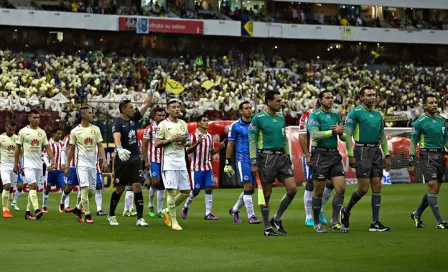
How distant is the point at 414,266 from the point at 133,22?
56650mm

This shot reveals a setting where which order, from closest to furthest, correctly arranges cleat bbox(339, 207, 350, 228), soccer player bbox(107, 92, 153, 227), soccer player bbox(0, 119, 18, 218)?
1. cleat bbox(339, 207, 350, 228)
2. soccer player bbox(107, 92, 153, 227)
3. soccer player bbox(0, 119, 18, 218)

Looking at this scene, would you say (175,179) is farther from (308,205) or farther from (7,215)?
(7,215)

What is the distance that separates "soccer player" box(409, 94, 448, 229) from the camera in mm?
17375

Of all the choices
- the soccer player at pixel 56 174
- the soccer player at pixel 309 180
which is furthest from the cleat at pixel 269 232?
the soccer player at pixel 56 174

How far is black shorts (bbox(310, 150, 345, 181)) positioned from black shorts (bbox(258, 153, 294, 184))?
458 millimetres

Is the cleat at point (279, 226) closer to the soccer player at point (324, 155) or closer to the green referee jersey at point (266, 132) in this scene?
the soccer player at point (324, 155)

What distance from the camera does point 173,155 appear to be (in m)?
18.0

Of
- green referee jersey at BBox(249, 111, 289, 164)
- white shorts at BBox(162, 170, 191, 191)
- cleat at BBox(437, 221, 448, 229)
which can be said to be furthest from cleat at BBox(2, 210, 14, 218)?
cleat at BBox(437, 221, 448, 229)

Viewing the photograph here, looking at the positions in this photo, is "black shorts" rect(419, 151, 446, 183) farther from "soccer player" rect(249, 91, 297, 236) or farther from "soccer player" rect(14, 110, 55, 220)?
"soccer player" rect(14, 110, 55, 220)

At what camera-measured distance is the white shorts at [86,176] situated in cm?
1952

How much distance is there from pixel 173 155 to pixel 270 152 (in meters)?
2.38

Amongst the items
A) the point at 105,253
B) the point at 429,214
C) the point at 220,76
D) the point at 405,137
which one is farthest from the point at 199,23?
the point at 105,253

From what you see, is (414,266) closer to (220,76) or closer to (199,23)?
(220,76)

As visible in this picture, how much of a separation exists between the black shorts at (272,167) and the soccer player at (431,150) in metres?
2.51
